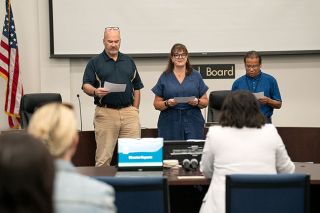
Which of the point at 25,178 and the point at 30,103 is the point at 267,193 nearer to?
the point at 25,178

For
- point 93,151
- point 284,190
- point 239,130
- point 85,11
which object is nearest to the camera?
point 284,190

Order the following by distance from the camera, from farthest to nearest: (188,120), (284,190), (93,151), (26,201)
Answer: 1. (93,151)
2. (188,120)
3. (284,190)
4. (26,201)

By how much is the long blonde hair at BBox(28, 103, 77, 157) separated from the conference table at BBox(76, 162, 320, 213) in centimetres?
177

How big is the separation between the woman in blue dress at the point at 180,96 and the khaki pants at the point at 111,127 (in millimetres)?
327

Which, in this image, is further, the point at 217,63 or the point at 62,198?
the point at 217,63

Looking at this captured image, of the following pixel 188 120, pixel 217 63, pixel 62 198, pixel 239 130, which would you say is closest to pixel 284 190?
pixel 239 130

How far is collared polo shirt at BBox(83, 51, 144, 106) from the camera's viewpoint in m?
5.68

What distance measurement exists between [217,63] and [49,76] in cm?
220

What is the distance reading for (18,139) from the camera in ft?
4.87

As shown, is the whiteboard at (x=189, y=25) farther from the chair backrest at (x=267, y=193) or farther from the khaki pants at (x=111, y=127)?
the chair backrest at (x=267, y=193)

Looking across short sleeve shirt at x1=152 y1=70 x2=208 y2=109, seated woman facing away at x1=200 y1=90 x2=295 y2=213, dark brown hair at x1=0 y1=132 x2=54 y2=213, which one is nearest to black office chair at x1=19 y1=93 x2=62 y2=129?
short sleeve shirt at x1=152 y1=70 x2=208 y2=109

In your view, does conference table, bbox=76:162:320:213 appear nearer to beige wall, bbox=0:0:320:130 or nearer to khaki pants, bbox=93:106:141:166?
khaki pants, bbox=93:106:141:166

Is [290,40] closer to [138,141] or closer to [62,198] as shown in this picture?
[138,141]

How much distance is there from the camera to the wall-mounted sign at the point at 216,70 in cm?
738
